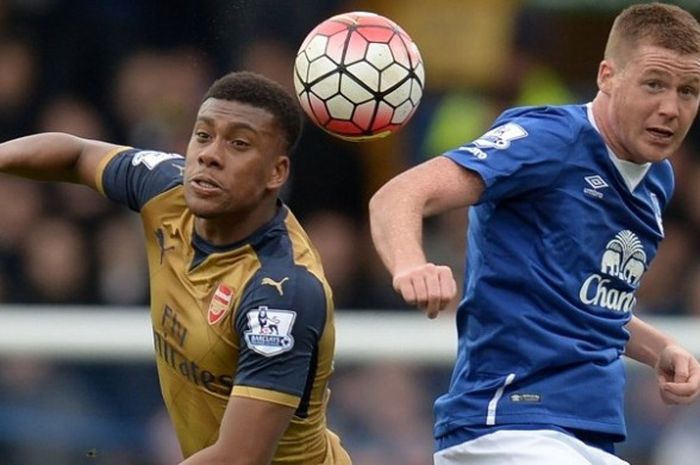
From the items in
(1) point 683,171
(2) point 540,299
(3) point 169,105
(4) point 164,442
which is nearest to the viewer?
(2) point 540,299

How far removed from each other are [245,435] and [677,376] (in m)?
1.47

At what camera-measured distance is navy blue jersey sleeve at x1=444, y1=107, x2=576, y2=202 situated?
16.8 ft

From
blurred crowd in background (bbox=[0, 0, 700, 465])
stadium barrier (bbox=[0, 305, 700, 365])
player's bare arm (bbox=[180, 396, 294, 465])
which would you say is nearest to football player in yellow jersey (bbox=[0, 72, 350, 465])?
player's bare arm (bbox=[180, 396, 294, 465])

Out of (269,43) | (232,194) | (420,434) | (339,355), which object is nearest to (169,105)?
(269,43)

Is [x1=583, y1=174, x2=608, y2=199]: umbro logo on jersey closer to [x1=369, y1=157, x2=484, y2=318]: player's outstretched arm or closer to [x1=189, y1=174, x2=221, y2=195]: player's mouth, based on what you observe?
[x1=369, y1=157, x2=484, y2=318]: player's outstretched arm

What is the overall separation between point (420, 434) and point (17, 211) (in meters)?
2.55

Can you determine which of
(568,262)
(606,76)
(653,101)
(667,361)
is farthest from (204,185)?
(667,361)

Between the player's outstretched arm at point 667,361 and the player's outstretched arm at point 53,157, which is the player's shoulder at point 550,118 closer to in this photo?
the player's outstretched arm at point 667,361

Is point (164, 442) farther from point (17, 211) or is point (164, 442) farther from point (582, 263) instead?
point (582, 263)

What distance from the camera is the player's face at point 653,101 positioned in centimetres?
546

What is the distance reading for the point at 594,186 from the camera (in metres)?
5.50

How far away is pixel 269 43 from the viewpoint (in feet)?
33.9

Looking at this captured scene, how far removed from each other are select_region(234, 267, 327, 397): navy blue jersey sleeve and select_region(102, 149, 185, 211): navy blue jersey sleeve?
59 cm

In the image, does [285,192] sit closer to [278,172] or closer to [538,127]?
[278,172]
